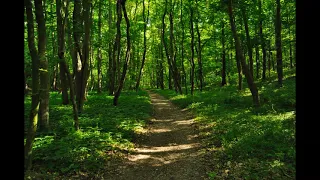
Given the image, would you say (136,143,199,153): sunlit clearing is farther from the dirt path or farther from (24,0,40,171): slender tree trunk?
(24,0,40,171): slender tree trunk

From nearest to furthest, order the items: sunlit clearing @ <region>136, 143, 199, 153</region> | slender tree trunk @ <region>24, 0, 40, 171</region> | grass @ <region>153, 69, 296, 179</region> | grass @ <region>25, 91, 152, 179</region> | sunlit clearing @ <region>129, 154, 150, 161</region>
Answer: slender tree trunk @ <region>24, 0, 40, 171</region> → grass @ <region>153, 69, 296, 179</region> → grass @ <region>25, 91, 152, 179</region> → sunlit clearing @ <region>129, 154, 150, 161</region> → sunlit clearing @ <region>136, 143, 199, 153</region>

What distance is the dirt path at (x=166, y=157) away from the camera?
7.40 metres

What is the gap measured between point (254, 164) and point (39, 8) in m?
8.06

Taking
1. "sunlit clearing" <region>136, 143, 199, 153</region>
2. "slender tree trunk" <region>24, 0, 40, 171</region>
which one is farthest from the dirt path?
"slender tree trunk" <region>24, 0, 40, 171</region>

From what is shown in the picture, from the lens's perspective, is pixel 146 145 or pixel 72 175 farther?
pixel 146 145

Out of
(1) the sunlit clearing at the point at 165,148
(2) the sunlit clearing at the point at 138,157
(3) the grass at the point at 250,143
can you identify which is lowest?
(2) the sunlit clearing at the point at 138,157

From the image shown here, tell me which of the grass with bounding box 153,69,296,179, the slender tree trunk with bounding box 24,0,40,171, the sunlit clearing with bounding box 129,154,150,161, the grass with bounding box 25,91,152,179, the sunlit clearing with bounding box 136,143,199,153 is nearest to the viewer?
the slender tree trunk with bounding box 24,0,40,171

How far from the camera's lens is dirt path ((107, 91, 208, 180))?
24.3 feet

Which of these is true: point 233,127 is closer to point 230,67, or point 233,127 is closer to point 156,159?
point 156,159

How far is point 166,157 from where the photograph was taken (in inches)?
351

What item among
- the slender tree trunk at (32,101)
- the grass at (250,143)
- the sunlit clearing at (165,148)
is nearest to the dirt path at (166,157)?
the sunlit clearing at (165,148)

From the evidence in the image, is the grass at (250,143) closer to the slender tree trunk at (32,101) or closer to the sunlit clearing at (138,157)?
the sunlit clearing at (138,157)

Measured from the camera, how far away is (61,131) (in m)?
10.6
